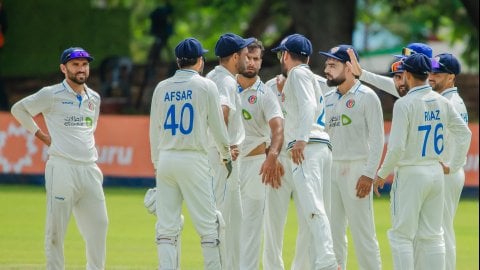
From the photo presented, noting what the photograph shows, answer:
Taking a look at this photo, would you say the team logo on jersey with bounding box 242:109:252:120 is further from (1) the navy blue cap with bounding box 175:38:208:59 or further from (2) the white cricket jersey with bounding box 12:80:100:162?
(1) the navy blue cap with bounding box 175:38:208:59

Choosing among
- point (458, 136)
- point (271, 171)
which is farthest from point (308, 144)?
point (458, 136)

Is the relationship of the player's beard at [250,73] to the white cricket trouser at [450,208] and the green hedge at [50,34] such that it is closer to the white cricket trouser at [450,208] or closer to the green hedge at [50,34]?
the white cricket trouser at [450,208]

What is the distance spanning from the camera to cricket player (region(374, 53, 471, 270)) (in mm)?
11414

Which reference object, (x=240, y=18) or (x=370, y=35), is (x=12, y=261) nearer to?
(x=240, y=18)

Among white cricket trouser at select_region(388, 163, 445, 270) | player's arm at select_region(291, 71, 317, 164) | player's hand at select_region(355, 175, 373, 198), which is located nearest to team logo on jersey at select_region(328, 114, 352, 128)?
→ player's hand at select_region(355, 175, 373, 198)

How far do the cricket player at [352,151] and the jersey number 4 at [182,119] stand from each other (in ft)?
6.33

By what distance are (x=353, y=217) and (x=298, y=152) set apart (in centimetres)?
110

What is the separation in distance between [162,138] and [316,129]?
1709 millimetres

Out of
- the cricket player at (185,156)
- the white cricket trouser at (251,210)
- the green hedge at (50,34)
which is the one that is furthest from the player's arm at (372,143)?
the green hedge at (50,34)

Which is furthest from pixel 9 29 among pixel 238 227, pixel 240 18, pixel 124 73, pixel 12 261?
pixel 238 227

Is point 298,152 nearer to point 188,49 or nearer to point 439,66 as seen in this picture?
point 188,49

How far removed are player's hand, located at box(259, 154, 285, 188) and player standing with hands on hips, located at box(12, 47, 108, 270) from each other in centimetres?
171

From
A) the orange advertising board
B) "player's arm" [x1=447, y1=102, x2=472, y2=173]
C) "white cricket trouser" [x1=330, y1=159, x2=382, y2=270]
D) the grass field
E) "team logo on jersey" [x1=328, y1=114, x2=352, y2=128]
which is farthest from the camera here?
the orange advertising board

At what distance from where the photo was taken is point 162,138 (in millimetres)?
11508
